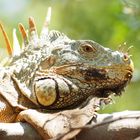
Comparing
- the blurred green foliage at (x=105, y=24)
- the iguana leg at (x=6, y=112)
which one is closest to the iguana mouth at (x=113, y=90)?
the iguana leg at (x=6, y=112)

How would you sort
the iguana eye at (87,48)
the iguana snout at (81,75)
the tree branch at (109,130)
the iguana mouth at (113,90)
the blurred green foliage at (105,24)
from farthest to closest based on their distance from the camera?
1. the blurred green foliage at (105,24)
2. the iguana eye at (87,48)
3. the iguana mouth at (113,90)
4. the iguana snout at (81,75)
5. the tree branch at (109,130)

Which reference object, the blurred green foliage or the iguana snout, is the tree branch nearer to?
the iguana snout

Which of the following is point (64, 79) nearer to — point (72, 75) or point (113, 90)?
point (72, 75)

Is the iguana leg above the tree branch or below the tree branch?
above

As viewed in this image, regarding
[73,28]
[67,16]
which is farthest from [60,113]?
[67,16]

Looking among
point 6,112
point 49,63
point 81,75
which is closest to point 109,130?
point 81,75

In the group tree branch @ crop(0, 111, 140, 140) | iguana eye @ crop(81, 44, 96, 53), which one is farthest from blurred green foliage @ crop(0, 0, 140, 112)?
tree branch @ crop(0, 111, 140, 140)

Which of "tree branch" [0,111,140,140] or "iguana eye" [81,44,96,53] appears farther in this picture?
"iguana eye" [81,44,96,53]

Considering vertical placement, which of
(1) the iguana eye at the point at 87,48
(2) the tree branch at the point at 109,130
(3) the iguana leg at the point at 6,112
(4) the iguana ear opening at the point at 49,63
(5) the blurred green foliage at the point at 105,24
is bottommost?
(2) the tree branch at the point at 109,130

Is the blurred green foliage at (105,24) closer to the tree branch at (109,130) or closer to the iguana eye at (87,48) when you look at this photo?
the iguana eye at (87,48)
